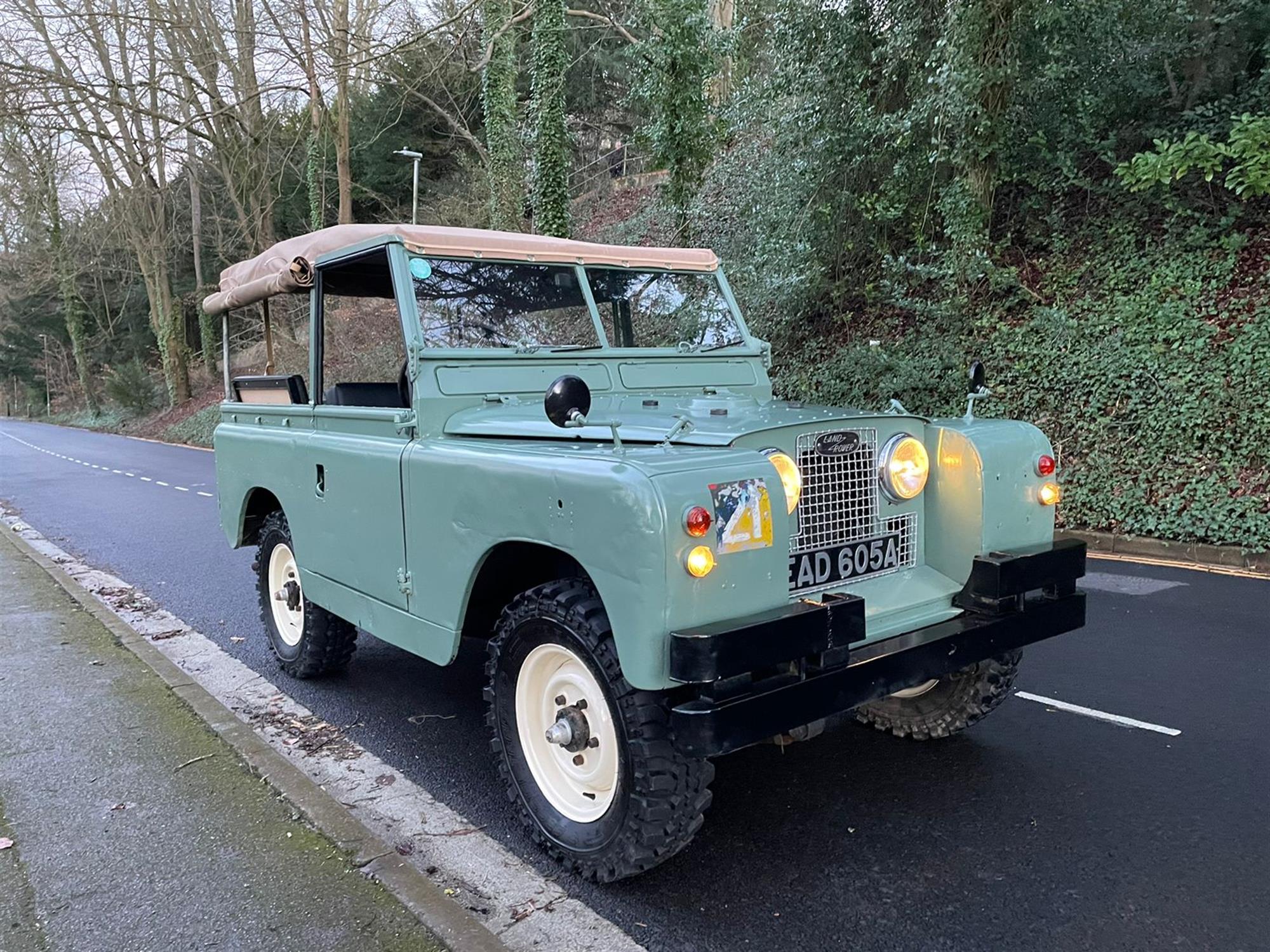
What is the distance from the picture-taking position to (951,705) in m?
3.80

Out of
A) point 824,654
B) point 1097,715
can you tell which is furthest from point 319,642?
point 1097,715

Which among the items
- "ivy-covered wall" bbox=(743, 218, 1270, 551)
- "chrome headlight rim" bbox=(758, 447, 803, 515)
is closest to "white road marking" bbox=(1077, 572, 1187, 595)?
"ivy-covered wall" bbox=(743, 218, 1270, 551)

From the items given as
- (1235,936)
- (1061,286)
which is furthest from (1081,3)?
(1235,936)

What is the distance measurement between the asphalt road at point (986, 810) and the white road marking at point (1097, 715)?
0.14 feet

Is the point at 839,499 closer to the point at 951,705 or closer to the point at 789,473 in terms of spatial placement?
the point at 789,473

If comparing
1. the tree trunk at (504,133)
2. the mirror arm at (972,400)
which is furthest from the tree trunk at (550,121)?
the mirror arm at (972,400)

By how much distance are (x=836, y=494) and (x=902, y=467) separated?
34 centimetres

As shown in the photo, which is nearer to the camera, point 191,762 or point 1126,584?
point 191,762

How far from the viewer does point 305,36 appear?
51.2 ft

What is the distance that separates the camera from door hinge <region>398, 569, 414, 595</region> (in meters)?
3.57

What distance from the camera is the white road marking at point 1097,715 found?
4.03 meters

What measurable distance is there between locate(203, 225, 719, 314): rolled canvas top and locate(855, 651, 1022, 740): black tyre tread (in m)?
2.37

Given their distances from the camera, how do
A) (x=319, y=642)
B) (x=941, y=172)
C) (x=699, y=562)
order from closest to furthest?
(x=699, y=562)
(x=319, y=642)
(x=941, y=172)

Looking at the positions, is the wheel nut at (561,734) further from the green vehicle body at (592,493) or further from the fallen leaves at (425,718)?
the fallen leaves at (425,718)
